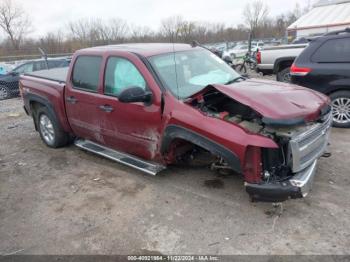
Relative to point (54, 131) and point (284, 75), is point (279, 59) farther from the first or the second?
point (54, 131)

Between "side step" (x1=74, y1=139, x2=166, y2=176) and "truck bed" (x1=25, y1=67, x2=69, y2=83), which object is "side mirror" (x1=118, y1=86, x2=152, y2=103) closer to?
"side step" (x1=74, y1=139, x2=166, y2=176)

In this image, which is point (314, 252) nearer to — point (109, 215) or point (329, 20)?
point (109, 215)

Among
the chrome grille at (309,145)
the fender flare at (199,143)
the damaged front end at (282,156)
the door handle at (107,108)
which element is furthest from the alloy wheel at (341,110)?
the door handle at (107,108)

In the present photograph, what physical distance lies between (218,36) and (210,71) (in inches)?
1606

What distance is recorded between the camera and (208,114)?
12.3ft

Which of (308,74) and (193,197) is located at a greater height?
(308,74)

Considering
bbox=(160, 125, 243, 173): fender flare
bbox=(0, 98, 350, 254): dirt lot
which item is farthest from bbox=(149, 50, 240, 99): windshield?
bbox=(0, 98, 350, 254): dirt lot

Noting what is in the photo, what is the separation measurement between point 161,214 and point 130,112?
4.68ft

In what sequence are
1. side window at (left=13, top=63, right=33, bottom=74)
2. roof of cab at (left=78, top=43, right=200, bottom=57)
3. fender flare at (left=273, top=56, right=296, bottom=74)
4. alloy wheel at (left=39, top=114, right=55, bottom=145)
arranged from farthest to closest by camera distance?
side window at (left=13, top=63, right=33, bottom=74) < fender flare at (left=273, top=56, right=296, bottom=74) < alloy wheel at (left=39, top=114, right=55, bottom=145) < roof of cab at (left=78, top=43, right=200, bottom=57)

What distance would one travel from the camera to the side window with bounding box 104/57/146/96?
175 inches

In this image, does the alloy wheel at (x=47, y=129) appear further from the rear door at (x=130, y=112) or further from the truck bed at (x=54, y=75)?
the rear door at (x=130, y=112)

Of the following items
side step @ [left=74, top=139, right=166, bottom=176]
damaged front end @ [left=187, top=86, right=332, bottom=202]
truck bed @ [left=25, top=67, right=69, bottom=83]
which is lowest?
side step @ [left=74, top=139, right=166, bottom=176]

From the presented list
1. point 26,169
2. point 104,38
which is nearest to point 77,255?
point 26,169

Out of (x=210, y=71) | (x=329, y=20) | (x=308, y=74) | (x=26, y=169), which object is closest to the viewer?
(x=210, y=71)
